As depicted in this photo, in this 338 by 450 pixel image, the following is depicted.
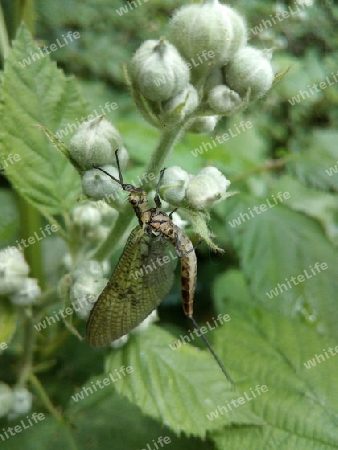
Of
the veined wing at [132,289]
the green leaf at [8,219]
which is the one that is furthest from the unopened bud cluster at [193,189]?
the green leaf at [8,219]

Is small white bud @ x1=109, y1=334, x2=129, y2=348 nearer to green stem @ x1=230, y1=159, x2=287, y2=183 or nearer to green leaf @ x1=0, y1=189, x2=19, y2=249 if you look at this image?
green leaf @ x1=0, y1=189, x2=19, y2=249

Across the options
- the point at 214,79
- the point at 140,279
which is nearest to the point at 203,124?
the point at 214,79

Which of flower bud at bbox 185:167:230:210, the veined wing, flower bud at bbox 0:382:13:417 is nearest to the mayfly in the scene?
the veined wing

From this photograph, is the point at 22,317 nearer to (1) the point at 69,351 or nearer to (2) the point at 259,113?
(1) the point at 69,351

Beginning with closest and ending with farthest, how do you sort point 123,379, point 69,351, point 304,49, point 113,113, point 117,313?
point 117,313 < point 123,379 < point 69,351 < point 113,113 < point 304,49

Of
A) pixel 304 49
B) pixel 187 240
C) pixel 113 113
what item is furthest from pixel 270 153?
pixel 187 240

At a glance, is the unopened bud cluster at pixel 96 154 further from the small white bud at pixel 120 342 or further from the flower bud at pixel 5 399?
the flower bud at pixel 5 399
